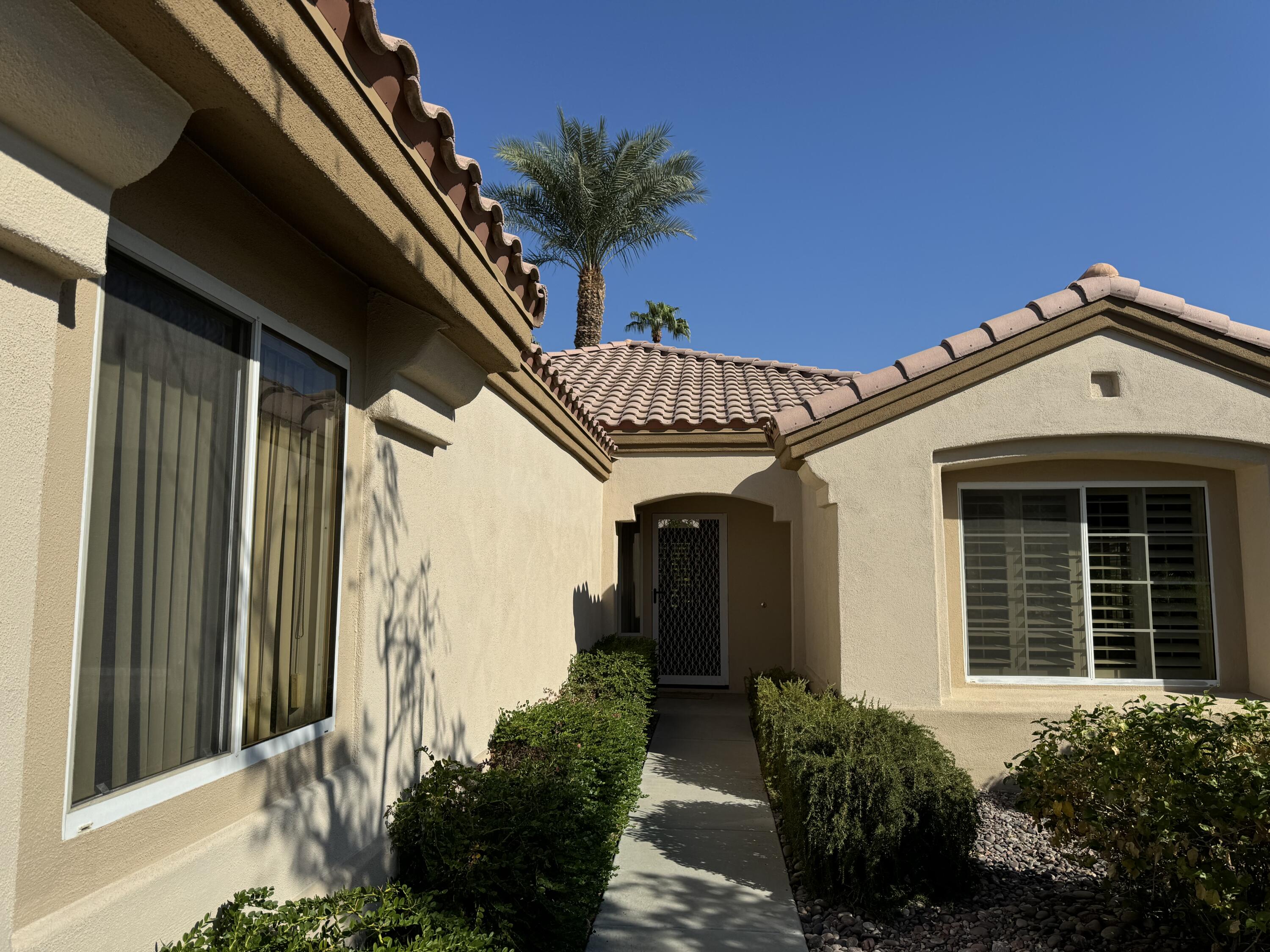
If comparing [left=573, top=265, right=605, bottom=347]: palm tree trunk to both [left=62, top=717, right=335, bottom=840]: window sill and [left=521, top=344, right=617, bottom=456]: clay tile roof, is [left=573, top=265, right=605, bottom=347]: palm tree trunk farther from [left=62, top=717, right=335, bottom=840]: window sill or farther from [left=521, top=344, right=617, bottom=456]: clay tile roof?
[left=62, top=717, right=335, bottom=840]: window sill

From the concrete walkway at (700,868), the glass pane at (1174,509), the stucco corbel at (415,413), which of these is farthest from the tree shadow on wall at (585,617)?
the glass pane at (1174,509)

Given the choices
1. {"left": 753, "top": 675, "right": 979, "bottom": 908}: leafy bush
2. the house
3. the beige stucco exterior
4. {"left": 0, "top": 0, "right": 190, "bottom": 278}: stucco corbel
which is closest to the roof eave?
the house

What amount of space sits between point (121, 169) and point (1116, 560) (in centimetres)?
932

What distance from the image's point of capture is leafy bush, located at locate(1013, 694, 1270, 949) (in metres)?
3.87

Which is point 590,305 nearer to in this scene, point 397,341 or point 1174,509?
point 1174,509

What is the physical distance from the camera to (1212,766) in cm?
418

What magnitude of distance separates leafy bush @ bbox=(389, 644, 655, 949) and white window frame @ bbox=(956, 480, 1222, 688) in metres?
4.68

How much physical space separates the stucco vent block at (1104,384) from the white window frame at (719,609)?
6.98 m

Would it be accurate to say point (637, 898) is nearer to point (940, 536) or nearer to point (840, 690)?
point (840, 690)

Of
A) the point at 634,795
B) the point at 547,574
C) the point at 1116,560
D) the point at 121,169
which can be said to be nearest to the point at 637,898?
the point at 634,795

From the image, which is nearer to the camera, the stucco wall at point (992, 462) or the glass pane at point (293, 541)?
the glass pane at point (293, 541)

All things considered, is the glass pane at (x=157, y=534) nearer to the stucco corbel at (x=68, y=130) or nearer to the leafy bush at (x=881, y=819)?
the stucco corbel at (x=68, y=130)

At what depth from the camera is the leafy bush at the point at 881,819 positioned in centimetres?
544

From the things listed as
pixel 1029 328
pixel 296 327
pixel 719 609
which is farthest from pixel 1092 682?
pixel 296 327
